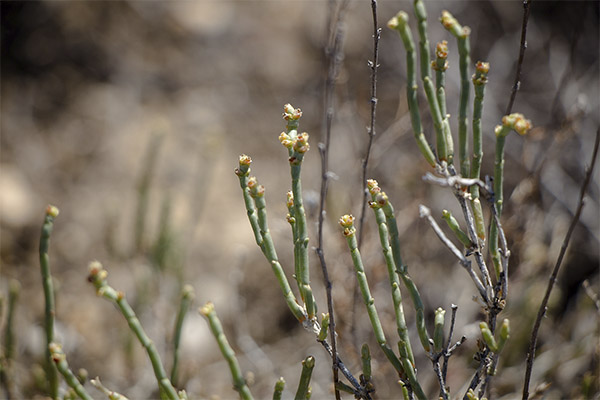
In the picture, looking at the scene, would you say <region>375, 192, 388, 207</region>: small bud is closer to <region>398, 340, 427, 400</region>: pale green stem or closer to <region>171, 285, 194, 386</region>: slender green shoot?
<region>398, 340, 427, 400</region>: pale green stem

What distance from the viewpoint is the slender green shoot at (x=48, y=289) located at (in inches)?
46.1

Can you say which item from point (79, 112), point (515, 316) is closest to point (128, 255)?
point (79, 112)

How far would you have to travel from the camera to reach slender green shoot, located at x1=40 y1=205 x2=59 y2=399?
117 cm

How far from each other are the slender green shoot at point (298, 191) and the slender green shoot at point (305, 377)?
9cm

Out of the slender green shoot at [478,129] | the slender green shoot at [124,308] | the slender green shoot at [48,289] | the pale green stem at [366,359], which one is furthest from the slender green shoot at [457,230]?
the slender green shoot at [48,289]

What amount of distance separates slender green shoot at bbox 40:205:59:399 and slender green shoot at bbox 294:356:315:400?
1.93ft

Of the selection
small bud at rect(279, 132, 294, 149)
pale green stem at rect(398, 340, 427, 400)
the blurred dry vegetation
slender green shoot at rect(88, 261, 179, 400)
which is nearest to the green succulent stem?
small bud at rect(279, 132, 294, 149)

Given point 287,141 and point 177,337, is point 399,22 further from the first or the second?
point 177,337

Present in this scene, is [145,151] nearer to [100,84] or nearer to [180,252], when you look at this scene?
[100,84]

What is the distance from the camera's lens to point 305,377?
113 cm

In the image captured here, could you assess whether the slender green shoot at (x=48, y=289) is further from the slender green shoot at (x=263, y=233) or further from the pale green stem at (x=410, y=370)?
the pale green stem at (x=410, y=370)

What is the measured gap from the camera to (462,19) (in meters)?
3.41

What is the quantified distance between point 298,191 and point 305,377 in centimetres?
39

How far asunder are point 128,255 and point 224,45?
5.31ft
